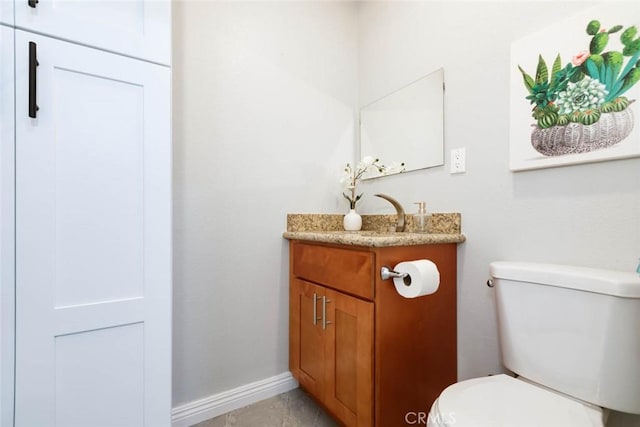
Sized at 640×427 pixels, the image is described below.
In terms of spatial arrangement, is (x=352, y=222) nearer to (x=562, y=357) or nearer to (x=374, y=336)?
(x=374, y=336)

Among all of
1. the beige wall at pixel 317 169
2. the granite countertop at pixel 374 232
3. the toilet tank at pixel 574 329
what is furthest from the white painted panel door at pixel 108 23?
the toilet tank at pixel 574 329

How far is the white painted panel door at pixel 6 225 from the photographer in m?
0.81

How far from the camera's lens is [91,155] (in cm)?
93

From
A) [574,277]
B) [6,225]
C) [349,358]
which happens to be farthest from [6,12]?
[574,277]

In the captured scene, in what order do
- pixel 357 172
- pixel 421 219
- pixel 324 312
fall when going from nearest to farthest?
pixel 324 312 < pixel 421 219 < pixel 357 172

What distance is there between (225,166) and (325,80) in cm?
83

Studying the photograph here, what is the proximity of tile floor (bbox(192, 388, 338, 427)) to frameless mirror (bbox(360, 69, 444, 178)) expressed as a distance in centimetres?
128

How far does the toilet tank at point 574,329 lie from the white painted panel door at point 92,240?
1.18 metres

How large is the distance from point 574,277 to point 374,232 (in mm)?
866

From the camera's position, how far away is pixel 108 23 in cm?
95

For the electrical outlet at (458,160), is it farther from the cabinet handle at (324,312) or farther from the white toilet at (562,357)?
the cabinet handle at (324,312)

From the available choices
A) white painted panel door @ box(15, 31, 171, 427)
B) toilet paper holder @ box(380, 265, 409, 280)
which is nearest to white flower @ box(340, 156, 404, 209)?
toilet paper holder @ box(380, 265, 409, 280)

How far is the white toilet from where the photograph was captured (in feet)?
2.55

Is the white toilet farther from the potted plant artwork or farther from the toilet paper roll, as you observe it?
the potted plant artwork
